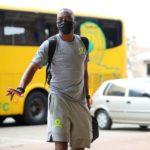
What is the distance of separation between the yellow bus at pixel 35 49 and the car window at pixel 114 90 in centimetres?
263

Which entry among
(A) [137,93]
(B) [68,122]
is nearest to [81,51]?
(B) [68,122]

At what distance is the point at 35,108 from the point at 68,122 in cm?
1289

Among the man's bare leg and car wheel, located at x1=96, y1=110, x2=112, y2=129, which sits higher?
the man's bare leg

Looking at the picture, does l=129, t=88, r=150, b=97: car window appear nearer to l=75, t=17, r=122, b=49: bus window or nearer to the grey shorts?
l=75, t=17, r=122, b=49: bus window

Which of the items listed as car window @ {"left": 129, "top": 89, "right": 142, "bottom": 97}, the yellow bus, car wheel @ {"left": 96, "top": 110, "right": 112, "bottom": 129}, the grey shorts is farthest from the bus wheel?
the grey shorts

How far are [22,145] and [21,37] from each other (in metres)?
7.12

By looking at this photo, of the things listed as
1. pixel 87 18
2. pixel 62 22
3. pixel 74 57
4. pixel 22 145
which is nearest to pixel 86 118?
pixel 74 57

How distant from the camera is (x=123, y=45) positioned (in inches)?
818

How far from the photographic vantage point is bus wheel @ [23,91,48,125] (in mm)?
18094

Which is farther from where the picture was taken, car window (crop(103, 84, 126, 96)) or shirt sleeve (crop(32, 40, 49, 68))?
car window (crop(103, 84, 126, 96))

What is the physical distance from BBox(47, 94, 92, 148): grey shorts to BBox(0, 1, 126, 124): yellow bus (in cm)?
1174

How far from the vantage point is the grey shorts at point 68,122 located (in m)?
5.58

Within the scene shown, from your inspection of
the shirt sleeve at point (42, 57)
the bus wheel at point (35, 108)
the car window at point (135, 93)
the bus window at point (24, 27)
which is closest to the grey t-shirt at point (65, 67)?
the shirt sleeve at point (42, 57)

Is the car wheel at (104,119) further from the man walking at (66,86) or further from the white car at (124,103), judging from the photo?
the man walking at (66,86)
